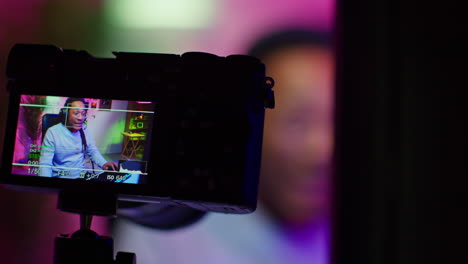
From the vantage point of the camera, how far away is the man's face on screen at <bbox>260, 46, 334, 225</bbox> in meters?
1.16

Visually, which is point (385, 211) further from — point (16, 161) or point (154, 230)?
point (16, 161)

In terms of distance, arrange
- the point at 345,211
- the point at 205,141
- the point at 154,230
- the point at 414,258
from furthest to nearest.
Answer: the point at 154,230, the point at 345,211, the point at 414,258, the point at 205,141

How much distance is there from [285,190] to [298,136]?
147 millimetres

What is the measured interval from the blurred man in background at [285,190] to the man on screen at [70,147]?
1.23 ft

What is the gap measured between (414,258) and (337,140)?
0.33 meters

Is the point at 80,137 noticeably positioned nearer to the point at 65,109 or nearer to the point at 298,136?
the point at 65,109

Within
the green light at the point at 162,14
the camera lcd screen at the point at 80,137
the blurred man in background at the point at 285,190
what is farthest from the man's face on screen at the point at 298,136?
the camera lcd screen at the point at 80,137

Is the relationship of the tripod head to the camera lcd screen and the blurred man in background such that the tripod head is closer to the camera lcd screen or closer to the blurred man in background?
the camera lcd screen

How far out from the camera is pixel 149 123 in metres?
0.86

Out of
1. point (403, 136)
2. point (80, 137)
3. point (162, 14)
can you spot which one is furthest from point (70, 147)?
point (403, 136)

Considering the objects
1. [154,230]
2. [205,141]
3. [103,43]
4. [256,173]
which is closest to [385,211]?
[256,173]

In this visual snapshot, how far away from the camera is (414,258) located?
3.19ft

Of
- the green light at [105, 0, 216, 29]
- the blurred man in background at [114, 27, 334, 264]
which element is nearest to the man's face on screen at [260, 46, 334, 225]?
the blurred man in background at [114, 27, 334, 264]

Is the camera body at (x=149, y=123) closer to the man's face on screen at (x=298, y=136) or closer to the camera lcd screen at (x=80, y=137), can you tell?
the camera lcd screen at (x=80, y=137)
